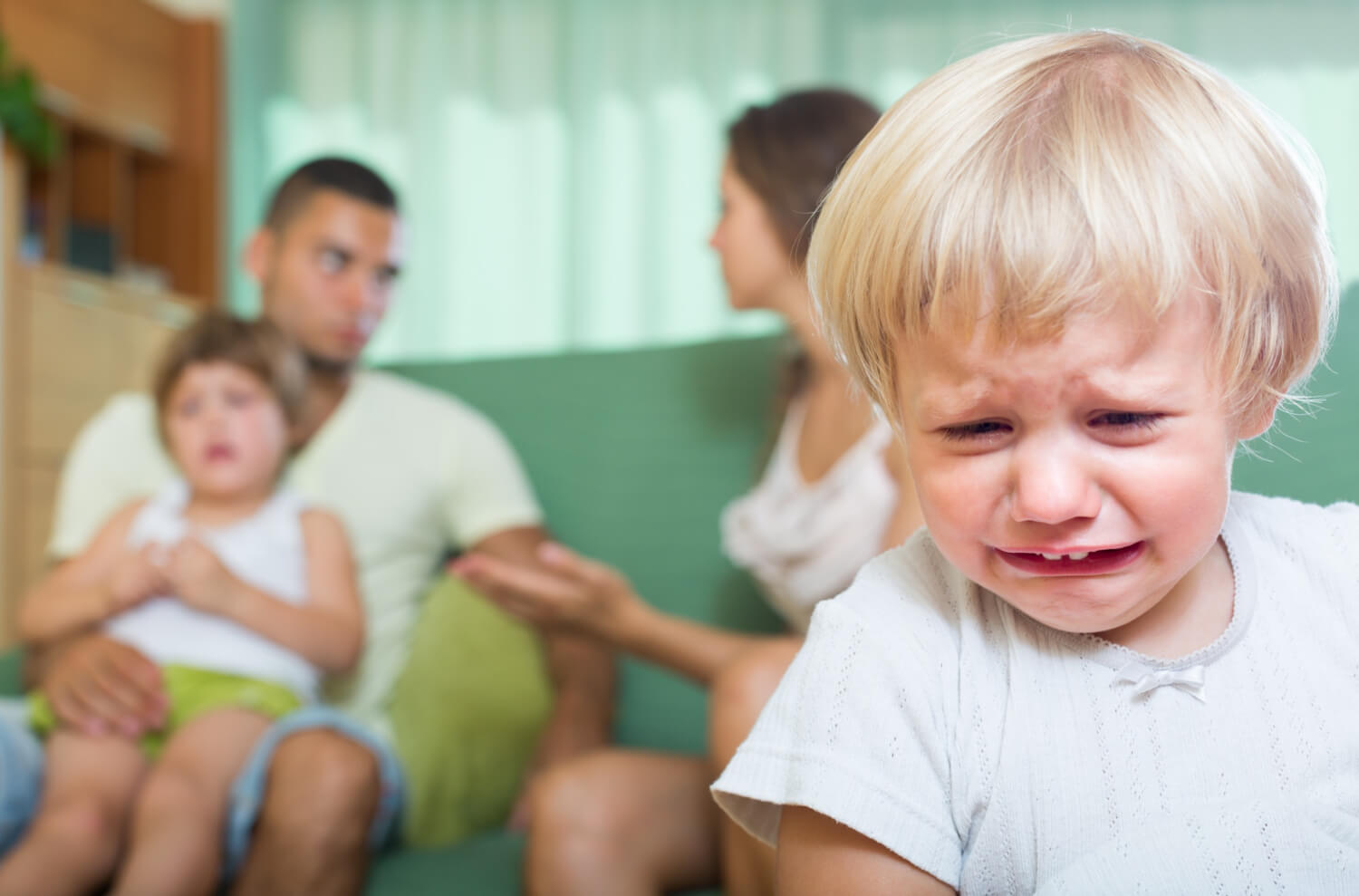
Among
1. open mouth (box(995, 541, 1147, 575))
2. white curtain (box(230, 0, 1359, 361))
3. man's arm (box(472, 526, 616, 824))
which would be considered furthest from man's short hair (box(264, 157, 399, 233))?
white curtain (box(230, 0, 1359, 361))

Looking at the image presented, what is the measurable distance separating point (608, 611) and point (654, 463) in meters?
0.35

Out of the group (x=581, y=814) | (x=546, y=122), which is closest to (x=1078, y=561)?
(x=581, y=814)

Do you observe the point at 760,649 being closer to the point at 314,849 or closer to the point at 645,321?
the point at 314,849

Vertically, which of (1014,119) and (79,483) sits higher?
(1014,119)

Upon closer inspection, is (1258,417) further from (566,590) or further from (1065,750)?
(566,590)

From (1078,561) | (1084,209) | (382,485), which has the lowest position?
(382,485)

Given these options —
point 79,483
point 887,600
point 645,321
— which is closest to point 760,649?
point 887,600

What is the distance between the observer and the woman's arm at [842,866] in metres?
0.56

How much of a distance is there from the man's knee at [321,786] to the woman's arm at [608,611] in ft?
0.68

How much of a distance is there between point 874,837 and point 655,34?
3.79 meters

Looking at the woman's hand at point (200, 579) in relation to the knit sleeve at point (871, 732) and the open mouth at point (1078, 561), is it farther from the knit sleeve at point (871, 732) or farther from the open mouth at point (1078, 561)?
the open mouth at point (1078, 561)

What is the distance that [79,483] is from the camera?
1483 millimetres

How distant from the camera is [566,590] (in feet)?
3.98

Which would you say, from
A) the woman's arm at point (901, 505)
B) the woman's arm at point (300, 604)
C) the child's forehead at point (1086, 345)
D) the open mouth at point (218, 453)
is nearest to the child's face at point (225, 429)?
the open mouth at point (218, 453)
